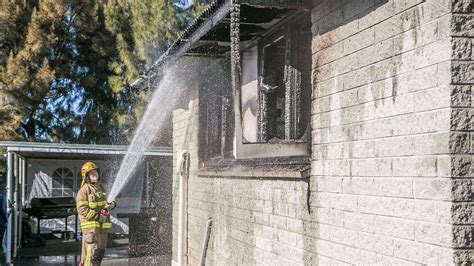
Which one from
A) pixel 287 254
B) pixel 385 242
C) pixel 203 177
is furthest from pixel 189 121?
pixel 385 242

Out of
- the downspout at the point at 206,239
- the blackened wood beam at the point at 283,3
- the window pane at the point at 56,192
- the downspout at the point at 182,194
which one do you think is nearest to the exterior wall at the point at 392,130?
the blackened wood beam at the point at 283,3

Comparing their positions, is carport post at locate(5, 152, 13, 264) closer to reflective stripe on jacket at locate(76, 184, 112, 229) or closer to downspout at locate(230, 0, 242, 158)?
reflective stripe on jacket at locate(76, 184, 112, 229)

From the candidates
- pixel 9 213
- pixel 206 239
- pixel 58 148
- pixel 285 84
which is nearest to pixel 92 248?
pixel 206 239

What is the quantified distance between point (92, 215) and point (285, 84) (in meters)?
4.89

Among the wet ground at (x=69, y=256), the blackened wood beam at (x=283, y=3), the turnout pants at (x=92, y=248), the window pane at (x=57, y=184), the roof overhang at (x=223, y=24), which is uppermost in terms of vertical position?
the roof overhang at (x=223, y=24)

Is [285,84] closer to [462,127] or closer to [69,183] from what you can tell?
[462,127]

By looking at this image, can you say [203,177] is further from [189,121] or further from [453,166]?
[453,166]

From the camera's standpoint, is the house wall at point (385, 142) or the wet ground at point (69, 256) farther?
the wet ground at point (69, 256)

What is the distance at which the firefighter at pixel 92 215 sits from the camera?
9.31m

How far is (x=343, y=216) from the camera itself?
4.03 metres

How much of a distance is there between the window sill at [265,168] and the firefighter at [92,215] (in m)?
2.38

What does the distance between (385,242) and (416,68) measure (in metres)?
1.08

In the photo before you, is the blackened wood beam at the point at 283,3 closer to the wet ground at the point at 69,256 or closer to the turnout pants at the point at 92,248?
the turnout pants at the point at 92,248

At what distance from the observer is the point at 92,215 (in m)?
9.29
